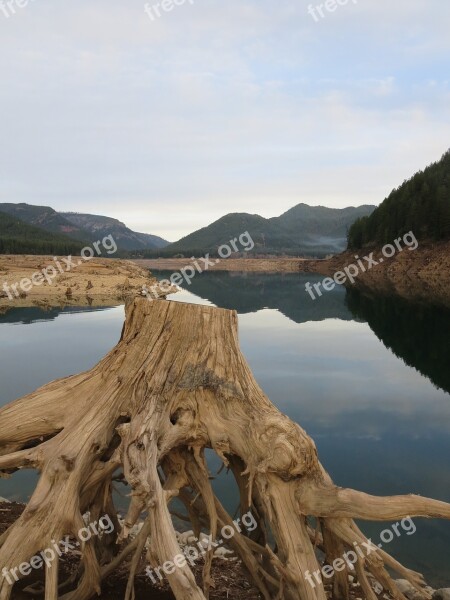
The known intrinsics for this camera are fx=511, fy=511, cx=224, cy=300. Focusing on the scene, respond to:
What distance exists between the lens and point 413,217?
88.5 m

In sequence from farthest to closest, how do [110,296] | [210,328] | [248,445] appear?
1. [110,296]
2. [210,328]
3. [248,445]

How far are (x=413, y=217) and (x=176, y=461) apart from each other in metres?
91.6

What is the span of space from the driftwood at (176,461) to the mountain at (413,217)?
8019 centimetres

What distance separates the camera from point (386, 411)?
52.6 feet

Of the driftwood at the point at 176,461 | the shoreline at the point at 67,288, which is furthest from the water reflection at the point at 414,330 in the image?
the shoreline at the point at 67,288

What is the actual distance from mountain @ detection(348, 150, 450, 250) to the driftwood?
80.2m

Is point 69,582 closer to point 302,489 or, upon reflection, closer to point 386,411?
point 302,489

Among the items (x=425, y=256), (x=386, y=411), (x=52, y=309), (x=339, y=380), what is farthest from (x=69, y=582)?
(x=425, y=256)

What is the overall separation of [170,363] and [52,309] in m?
39.4
